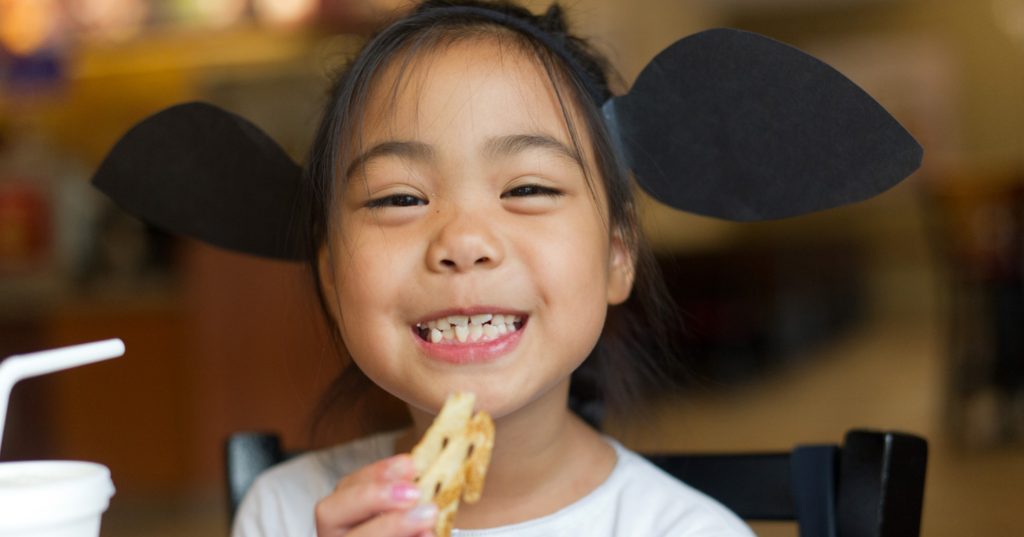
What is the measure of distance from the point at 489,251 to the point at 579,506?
31 centimetres

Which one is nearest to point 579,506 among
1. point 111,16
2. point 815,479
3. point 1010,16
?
point 815,479

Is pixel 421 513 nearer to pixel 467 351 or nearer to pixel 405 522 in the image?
pixel 405 522

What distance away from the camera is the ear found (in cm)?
88

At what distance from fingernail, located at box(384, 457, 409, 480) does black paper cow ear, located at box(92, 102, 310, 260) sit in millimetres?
439

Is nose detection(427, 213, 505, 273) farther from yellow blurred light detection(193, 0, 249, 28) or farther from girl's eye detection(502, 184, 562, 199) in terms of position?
yellow blurred light detection(193, 0, 249, 28)

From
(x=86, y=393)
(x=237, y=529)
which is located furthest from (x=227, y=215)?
(x=86, y=393)

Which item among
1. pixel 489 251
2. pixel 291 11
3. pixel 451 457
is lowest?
pixel 451 457

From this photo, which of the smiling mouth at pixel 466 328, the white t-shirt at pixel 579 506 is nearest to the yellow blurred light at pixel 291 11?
the white t-shirt at pixel 579 506

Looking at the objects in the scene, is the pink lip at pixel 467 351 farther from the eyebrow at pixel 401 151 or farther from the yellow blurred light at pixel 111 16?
the yellow blurred light at pixel 111 16

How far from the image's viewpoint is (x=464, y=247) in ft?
2.19

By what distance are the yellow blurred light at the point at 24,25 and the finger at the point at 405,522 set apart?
309 centimetres

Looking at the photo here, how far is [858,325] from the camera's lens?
240 inches

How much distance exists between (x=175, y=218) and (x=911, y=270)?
718 centimetres

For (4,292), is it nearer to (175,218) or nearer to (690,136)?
(175,218)
